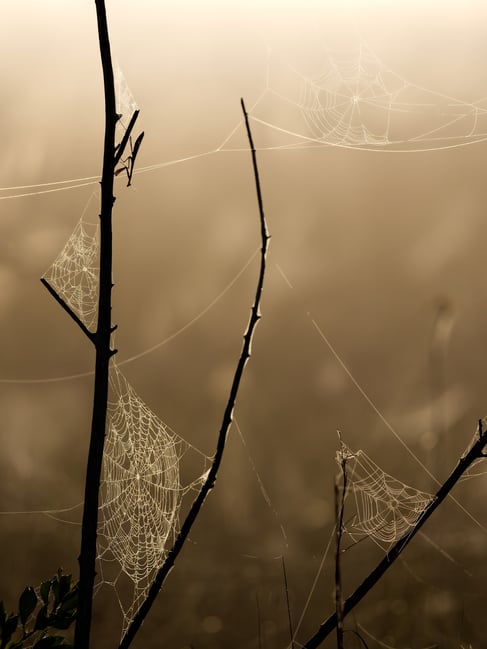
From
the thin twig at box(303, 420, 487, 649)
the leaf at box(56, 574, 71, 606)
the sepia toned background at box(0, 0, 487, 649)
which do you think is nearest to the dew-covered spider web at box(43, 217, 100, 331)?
the sepia toned background at box(0, 0, 487, 649)

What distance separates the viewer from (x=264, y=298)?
157cm

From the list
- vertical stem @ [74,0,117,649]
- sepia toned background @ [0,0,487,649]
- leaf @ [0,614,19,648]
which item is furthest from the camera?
sepia toned background @ [0,0,487,649]

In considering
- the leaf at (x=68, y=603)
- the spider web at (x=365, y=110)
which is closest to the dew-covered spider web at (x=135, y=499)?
the leaf at (x=68, y=603)

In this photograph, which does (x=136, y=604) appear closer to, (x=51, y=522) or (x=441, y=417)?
(x=51, y=522)

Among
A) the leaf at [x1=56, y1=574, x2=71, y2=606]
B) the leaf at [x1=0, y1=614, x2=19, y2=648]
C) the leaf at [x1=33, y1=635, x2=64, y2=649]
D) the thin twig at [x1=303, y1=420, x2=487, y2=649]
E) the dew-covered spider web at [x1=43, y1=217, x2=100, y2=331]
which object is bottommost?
the leaf at [x1=33, y1=635, x2=64, y2=649]

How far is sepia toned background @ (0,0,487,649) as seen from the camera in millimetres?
1482

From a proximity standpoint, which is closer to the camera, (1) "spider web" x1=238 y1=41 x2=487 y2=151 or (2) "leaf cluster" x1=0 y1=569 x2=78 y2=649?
(2) "leaf cluster" x1=0 y1=569 x2=78 y2=649

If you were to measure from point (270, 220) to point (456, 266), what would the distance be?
0.43 metres

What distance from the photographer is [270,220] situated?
155 centimetres

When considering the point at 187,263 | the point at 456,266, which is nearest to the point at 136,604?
the point at 187,263

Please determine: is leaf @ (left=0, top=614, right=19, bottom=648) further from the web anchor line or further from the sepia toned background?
the web anchor line

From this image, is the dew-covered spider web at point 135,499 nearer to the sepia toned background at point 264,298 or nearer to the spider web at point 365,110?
the sepia toned background at point 264,298

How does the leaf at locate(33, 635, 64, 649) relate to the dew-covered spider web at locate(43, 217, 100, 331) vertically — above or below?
below

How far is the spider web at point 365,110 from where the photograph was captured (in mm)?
1513
